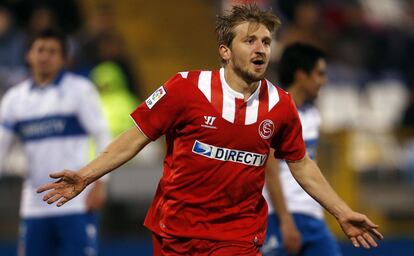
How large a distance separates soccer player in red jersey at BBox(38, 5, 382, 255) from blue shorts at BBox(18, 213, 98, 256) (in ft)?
7.52

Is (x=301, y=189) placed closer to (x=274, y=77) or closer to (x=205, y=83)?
(x=205, y=83)

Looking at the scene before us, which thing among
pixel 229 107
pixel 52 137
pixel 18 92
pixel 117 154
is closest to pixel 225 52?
pixel 229 107

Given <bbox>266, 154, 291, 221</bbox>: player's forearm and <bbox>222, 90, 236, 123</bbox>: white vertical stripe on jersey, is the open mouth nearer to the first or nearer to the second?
<bbox>222, 90, 236, 123</bbox>: white vertical stripe on jersey

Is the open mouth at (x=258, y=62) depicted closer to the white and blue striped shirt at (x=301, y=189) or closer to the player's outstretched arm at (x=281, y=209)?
the player's outstretched arm at (x=281, y=209)

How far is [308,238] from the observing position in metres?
8.16

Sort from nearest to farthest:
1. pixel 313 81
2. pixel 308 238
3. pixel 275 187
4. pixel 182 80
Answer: pixel 182 80
pixel 275 187
pixel 308 238
pixel 313 81

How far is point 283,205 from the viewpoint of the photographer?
7863mm

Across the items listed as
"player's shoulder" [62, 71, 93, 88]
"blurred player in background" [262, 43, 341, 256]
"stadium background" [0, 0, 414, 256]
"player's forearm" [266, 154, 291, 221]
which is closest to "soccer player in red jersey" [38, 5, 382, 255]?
"player's forearm" [266, 154, 291, 221]

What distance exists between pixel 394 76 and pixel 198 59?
299 cm

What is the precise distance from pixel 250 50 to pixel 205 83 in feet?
1.09

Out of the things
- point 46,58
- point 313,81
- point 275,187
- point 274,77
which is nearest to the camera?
point 275,187

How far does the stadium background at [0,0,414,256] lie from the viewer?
14.3 meters

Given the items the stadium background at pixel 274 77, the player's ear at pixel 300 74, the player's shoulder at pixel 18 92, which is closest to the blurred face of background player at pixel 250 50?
the player's ear at pixel 300 74

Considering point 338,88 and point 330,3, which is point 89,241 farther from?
point 330,3
